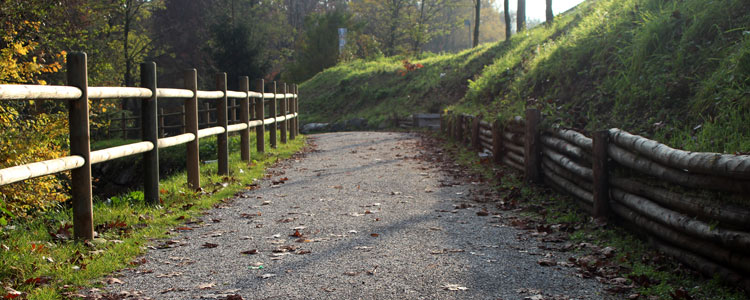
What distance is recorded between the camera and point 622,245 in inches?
205

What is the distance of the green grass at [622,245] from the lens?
3990mm

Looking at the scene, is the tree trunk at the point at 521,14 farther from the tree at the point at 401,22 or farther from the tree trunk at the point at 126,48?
the tree at the point at 401,22

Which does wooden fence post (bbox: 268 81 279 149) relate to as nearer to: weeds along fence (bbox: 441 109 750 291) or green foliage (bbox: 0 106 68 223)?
green foliage (bbox: 0 106 68 223)

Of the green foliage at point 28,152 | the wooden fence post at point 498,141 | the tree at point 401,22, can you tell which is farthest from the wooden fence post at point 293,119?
the tree at point 401,22

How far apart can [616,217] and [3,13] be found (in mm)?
11713

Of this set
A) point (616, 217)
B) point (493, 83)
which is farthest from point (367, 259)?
point (493, 83)

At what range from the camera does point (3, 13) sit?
11453mm

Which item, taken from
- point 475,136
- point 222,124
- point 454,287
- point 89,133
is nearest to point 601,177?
point 454,287

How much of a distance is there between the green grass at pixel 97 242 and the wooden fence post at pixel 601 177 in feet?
14.5

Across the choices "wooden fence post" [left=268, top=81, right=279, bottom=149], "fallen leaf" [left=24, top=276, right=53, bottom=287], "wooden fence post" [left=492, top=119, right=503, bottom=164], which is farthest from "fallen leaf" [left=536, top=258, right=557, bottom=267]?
"wooden fence post" [left=268, top=81, right=279, bottom=149]

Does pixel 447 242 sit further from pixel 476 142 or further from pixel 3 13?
pixel 3 13

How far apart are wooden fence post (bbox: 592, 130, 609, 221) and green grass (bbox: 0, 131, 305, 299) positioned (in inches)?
174

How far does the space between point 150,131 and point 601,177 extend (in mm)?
5046

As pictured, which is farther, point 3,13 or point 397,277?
point 3,13
